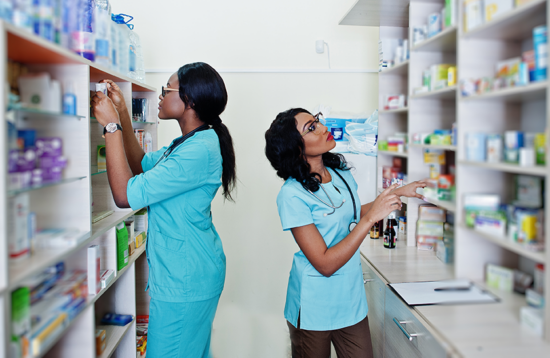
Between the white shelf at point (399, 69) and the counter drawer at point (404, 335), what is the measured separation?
756mm

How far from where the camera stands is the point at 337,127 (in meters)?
2.69

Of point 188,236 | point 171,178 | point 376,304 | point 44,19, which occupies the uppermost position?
point 44,19

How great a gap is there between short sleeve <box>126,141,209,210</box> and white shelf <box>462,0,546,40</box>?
1.06 meters

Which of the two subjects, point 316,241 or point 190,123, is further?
point 190,123

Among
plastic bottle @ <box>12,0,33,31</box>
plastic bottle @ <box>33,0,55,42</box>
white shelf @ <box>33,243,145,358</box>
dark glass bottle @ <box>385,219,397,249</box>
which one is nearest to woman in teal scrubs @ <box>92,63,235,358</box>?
white shelf @ <box>33,243,145,358</box>

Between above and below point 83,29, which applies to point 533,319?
below

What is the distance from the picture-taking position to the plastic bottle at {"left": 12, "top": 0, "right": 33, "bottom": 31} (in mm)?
906

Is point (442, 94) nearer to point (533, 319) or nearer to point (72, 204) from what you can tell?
point (533, 319)

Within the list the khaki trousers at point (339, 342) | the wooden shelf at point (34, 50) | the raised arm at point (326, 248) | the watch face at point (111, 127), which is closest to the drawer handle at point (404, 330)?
the khaki trousers at point (339, 342)

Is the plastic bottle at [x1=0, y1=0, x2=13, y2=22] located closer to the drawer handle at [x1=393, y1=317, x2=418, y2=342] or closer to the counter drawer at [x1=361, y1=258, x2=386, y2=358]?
the drawer handle at [x1=393, y1=317, x2=418, y2=342]

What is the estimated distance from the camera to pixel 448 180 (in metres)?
0.75

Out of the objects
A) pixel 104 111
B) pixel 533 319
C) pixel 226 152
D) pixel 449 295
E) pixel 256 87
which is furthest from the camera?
pixel 256 87

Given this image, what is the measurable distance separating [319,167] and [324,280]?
0.48 meters

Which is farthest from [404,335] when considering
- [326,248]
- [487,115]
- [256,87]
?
[256,87]
